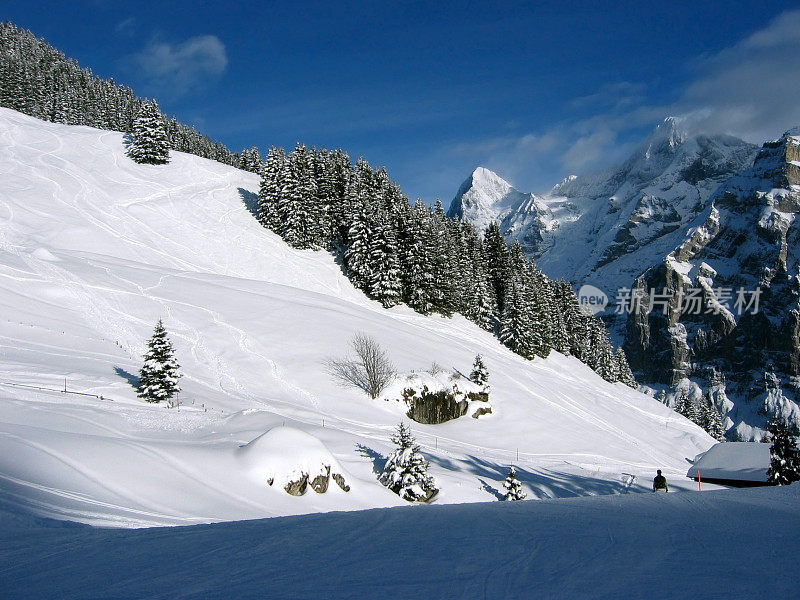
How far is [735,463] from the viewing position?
2734 cm

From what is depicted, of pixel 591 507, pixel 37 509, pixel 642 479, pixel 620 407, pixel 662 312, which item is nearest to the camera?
pixel 591 507

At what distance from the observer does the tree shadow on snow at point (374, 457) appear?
62.5 feet

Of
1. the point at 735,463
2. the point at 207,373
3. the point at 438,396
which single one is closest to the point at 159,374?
the point at 207,373

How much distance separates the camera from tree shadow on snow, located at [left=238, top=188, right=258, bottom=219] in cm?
6266

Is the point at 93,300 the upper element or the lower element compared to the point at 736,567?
upper

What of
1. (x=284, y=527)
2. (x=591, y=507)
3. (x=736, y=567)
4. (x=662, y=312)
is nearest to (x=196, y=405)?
(x=284, y=527)

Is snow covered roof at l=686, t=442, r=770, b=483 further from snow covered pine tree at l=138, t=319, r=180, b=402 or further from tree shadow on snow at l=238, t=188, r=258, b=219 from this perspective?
tree shadow on snow at l=238, t=188, r=258, b=219

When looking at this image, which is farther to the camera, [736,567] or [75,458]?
[75,458]

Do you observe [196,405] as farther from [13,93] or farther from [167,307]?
[13,93]

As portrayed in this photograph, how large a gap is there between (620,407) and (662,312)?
161m

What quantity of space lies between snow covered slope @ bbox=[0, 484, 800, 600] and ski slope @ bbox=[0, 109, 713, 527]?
3200mm

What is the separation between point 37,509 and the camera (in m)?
6.94

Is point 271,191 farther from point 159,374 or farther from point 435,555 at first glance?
point 435,555

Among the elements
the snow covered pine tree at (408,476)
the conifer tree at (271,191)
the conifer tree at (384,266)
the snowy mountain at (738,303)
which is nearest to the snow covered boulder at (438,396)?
the snow covered pine tree at (408,476)
